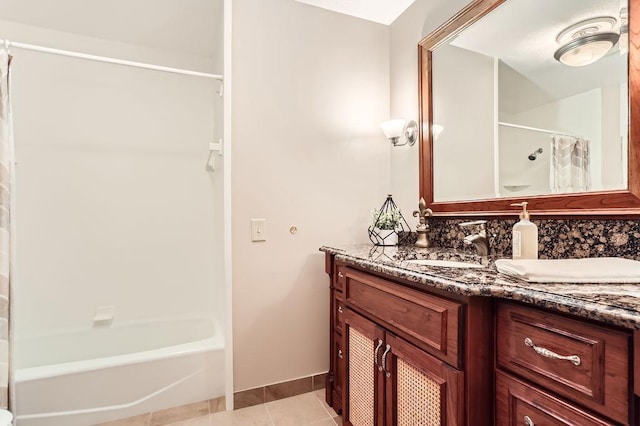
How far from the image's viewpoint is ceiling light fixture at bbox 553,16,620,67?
3.29 ft

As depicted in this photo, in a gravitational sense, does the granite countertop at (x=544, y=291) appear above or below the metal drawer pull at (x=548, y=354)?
above

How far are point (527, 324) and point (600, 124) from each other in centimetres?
79

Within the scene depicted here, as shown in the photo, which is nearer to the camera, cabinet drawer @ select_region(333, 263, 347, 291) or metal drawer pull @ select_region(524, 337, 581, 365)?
metal drawer pull @ select_region(524, 337, 581, 365)

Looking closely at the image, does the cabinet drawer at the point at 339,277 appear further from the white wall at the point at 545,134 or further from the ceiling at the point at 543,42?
the ceiling at the point at 543,42

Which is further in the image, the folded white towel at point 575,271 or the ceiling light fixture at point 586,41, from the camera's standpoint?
the ceiling light fixture at point 586,41

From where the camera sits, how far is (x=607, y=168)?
100 cm

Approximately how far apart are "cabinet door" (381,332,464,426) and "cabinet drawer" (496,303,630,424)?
15 centimetres

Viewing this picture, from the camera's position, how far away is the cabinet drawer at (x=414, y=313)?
0.83 m

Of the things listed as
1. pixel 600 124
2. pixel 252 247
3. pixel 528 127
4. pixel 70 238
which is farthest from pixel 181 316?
pixel 600 124


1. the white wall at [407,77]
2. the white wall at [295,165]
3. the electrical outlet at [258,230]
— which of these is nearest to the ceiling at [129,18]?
the white wall at [295,165]

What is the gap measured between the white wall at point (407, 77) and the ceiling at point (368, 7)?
0.17 feet

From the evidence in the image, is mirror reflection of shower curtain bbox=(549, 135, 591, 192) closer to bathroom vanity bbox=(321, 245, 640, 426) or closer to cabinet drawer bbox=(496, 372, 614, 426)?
bathroom vanity bbox=(321, 245, 640, 426)

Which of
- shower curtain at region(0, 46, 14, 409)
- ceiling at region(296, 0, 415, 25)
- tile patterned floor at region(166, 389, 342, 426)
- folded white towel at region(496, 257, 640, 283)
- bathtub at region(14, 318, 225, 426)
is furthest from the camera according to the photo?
ceiling at region(296, 0, 415, 25)

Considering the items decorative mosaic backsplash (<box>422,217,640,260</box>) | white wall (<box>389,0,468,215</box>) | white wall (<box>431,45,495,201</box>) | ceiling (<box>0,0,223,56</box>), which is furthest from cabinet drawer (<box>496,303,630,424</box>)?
ceiling (<box>0,0,223,56</box>)
